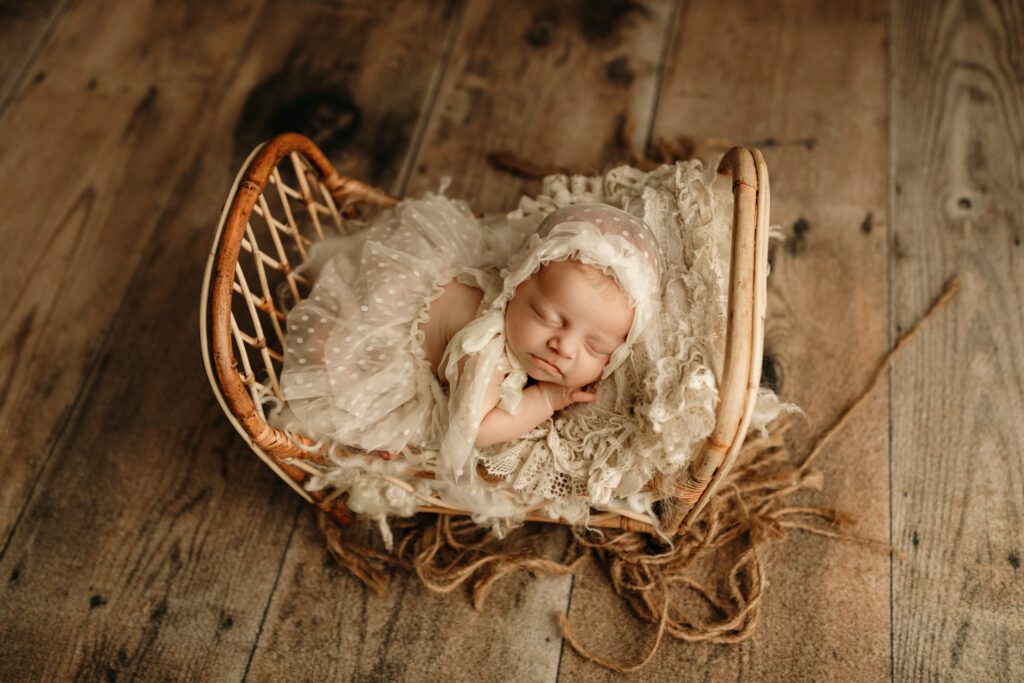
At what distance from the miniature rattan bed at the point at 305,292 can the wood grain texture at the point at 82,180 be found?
0.46 meters

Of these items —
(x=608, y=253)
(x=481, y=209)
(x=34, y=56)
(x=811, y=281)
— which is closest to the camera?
(x=608, y=253)

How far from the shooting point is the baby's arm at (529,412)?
43.2 inches

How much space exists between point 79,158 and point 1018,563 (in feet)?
6.67

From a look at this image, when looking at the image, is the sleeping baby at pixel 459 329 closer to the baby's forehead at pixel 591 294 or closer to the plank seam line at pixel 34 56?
the baby's forehead at pixel 591 294

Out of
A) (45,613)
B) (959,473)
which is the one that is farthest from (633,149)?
(45,613)

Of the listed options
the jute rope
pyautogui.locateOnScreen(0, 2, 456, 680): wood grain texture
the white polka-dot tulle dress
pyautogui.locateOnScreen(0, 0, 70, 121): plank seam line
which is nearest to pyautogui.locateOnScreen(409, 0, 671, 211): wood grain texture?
pyautogui.locateOnScreen(0, 2, 456, 680): wood grain texture

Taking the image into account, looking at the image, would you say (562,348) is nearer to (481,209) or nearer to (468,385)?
(468,385)

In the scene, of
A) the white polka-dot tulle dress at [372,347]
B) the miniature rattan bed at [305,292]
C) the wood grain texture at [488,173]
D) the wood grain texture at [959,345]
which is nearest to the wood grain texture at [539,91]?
the wood grain texture at [488,173]

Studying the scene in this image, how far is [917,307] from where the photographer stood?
147cm

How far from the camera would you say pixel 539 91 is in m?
1.77

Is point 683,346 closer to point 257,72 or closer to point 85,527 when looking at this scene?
point 85,527

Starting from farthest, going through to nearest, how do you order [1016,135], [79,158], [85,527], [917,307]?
1. [79,158]
2. [1016,135]
3. [917,307]
4. [85,527]

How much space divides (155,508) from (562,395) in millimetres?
792

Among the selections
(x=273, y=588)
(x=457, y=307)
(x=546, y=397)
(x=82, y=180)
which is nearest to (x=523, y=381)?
(x=546, y=397)
